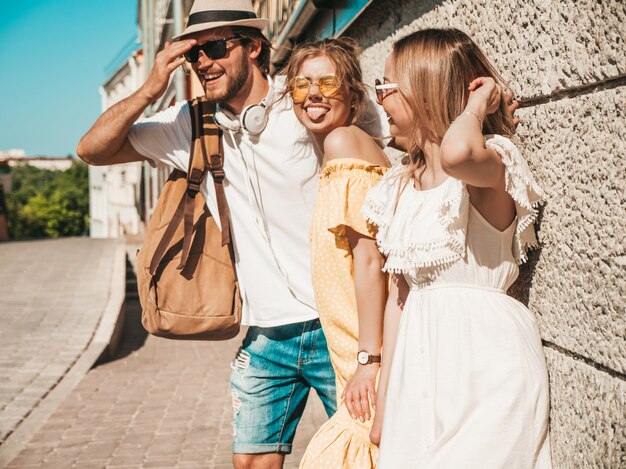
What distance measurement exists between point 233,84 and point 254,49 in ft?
0.66

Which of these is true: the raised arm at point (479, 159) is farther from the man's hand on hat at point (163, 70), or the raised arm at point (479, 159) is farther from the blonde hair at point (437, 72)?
the man's hand on hat at point (163, 70)

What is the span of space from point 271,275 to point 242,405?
0.52 meters

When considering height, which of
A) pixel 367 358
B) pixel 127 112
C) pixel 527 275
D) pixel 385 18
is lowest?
pixel 367 358

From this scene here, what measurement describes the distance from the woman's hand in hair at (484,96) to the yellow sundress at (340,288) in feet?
1.62

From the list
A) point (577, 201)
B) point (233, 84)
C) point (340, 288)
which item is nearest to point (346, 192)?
point (340, 288)

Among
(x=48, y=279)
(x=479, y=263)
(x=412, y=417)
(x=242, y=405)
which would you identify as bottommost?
(x=48, y=279)

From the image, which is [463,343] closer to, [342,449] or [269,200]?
[342,449]

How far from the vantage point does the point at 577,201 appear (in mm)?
2061

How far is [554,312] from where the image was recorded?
2211 mm

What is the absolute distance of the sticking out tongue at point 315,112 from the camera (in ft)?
8.73

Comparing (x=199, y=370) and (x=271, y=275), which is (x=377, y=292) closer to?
(x=271, y=275)

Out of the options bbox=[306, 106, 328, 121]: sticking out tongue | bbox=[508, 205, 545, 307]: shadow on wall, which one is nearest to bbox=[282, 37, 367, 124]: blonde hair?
bbox=[306, 106, 328, 121]: sticking out tongue

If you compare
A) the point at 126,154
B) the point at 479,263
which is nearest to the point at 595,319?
the point at 479,263

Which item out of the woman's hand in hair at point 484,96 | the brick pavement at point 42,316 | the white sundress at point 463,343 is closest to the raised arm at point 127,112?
the white sundress at point 463,343
